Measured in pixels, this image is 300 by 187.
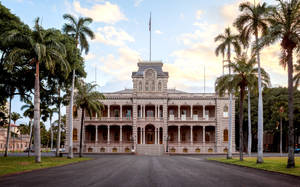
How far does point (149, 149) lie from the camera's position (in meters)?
61.2

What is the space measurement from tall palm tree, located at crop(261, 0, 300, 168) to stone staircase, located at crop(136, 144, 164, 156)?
127ft

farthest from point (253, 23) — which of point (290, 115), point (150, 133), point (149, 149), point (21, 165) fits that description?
point (150, 133)

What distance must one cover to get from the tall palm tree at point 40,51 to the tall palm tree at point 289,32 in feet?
57.8

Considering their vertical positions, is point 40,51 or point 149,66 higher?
point 149,66

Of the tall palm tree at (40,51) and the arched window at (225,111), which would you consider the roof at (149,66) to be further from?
the tall palm tree at (40,51)

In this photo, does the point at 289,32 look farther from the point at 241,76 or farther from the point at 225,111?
the point at 225,111

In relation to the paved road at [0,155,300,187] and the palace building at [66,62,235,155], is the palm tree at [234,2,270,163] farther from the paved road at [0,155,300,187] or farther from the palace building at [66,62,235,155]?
the palace building at [66,62,235,155]

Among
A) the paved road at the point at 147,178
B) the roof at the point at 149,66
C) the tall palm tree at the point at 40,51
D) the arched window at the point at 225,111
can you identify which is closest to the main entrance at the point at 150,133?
the roof at the point at 149,66

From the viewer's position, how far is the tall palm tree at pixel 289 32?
23.4 metres

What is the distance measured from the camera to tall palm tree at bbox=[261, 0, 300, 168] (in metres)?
Result: 23.4

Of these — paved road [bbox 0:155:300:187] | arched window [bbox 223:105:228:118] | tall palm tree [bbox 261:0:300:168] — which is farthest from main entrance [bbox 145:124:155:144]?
paved road [bbox 0:155:300:187]

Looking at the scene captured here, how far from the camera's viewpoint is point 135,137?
64.5m

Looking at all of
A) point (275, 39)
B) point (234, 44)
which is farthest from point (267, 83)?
point (275, 39)

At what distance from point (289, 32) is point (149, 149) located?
4158 cm
